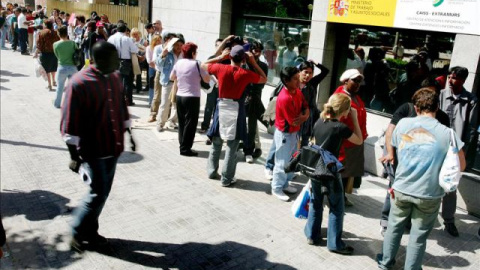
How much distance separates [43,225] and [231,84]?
2835 mm

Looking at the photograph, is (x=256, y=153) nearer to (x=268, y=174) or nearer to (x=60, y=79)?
(x=268, y=174)

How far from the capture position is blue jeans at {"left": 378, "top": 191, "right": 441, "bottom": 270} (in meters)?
3.65

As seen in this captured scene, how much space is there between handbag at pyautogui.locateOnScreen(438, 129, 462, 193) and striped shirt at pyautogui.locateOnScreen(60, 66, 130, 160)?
9.55 feet

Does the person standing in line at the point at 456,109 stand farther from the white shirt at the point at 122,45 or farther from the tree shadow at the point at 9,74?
the tree shadow at the point at 9,74

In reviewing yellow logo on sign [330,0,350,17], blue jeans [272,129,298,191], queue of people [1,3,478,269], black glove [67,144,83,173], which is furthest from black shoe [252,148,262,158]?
black glove [67,144,83,173]

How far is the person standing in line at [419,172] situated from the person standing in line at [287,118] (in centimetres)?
160

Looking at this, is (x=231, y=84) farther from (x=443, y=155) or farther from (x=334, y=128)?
(x=443, y=155)

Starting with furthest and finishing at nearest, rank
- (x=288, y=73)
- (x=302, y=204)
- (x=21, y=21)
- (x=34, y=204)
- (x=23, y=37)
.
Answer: (x=23, y=37) < (x=21, y=21) < (x=288, y=73) < (x=34, y=204) < (x=302, y=204)

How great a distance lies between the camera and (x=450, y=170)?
3.47m

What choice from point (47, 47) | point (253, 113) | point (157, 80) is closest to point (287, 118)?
point (253, 113)

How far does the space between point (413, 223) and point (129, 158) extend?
4.54m

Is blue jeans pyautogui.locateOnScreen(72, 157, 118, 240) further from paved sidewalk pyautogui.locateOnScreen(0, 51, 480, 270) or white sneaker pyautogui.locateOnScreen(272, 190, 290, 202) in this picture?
white sneaker pyautogui.locateOnScreen(272, 190, 290, 202)

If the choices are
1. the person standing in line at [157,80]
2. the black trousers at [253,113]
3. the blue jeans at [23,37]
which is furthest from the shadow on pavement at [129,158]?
the blue jeans at [23,37]

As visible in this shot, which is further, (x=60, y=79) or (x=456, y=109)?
(x=60, y=79)
